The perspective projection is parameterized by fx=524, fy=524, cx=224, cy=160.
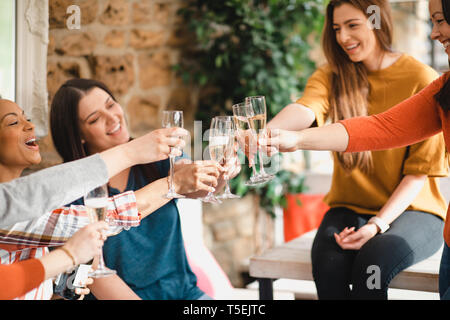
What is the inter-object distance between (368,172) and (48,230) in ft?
3.42

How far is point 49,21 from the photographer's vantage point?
62.2 inches

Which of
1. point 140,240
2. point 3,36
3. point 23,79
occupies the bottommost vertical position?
point 140,240

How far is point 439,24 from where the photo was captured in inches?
53.1

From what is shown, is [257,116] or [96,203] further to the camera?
[257,116]

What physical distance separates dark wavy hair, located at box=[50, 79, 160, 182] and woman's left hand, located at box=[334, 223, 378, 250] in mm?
630

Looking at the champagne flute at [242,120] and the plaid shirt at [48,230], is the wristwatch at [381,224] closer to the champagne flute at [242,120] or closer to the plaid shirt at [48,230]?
the champagne flute at [242,120]

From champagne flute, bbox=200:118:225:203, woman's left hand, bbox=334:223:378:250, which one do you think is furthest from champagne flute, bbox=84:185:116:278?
woman's left hand, bbox=334:223:378:250

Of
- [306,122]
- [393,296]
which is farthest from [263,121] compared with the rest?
[393,296]

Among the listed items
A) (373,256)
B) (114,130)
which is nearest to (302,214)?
(373,256)

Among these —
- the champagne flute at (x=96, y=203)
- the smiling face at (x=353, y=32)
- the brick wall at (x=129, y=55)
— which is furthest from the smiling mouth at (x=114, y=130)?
the smiling face at (x=353, y=32)

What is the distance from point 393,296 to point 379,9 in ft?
4.29

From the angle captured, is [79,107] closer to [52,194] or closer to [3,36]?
[3,36]

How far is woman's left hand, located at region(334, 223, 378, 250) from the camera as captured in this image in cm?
161

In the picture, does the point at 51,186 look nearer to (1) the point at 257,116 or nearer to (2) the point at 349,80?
(1) the point at 257,116
